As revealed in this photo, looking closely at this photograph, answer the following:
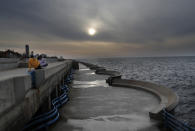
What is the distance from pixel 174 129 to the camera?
21.8 feet

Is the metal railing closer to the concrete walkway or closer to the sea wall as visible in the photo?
the concrete walkway

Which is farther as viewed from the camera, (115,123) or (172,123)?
(115,123)

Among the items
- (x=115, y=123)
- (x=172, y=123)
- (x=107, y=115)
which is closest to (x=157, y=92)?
(x=107, y=115)

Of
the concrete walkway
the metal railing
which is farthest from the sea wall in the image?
the metal railing

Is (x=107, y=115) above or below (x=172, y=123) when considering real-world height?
below

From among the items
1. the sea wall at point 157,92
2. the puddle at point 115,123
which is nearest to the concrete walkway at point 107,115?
the puddle at point 115,123

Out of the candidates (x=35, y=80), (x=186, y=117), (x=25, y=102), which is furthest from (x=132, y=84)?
(x=25, y=102)

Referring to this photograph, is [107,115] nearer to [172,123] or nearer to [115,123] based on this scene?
[115,123]

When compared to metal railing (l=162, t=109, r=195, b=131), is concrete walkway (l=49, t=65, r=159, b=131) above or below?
below

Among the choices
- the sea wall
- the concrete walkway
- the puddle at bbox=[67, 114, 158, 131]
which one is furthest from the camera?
the sea wall

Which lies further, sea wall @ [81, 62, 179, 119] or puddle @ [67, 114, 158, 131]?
sea wall @ [81, 62, 179, 119]

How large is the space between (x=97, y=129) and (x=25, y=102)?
3888 mm

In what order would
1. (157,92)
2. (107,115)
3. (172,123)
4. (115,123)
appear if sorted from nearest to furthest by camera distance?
(172,123) < (115,123) < (107,115) < (157,92)

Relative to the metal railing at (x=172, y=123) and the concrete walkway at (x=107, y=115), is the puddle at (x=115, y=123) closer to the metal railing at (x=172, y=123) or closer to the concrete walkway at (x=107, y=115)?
the concrete walkway at (x=107, y=115)
